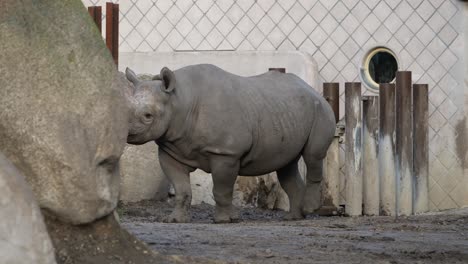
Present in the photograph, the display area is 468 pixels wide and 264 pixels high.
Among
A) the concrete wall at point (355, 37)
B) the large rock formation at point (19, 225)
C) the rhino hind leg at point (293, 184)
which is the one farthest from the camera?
the concrete wall at point (355, 37)

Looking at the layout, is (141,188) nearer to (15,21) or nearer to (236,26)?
(236,26)

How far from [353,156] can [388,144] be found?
31 centimetres

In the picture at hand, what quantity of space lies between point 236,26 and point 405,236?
4510mm

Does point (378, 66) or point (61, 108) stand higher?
point (378, 66)

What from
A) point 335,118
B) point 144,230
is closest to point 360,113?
point 335,118

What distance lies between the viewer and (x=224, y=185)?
8828mm

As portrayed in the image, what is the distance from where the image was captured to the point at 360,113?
408 inches

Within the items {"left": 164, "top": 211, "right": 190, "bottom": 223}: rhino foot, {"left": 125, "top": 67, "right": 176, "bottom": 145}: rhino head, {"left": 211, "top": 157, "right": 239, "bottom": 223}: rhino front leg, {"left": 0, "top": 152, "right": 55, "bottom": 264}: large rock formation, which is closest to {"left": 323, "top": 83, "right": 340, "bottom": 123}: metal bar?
{"left": 211, "top": 157, "right": 239, "bottom": 223}: rhino front leg

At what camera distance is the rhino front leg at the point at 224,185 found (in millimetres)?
8750

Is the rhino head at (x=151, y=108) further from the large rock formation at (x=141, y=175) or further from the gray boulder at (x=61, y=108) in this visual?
the gray boulder at (x=61, y=108)

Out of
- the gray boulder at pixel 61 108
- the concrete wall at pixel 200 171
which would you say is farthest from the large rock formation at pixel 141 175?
the gray boulder at pixel 61 108

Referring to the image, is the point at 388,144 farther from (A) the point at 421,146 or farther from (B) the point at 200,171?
(B) the point at 200,171

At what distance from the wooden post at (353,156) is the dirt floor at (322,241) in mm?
1213

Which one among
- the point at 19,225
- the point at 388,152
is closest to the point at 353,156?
the point at 388,152
